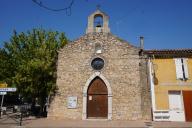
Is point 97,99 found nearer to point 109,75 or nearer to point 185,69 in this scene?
point 109,75

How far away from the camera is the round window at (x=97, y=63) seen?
679 inches

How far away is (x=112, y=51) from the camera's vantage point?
17.4 meters

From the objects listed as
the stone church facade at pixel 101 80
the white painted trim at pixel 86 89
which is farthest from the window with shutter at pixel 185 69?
the white painted trim at pixel 86 89

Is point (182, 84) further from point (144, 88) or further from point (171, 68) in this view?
point (144, 88)

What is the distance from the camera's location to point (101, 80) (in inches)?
672

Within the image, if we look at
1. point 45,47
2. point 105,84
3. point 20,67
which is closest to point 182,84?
point 105,84

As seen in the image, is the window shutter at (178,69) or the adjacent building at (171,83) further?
the window shutter at (178,69)

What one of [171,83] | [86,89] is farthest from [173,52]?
[86,89]

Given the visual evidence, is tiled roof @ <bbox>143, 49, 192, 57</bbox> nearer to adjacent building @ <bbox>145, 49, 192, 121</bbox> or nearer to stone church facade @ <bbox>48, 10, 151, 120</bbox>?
adjacent building @ <bbox>145, 49, 192, 121</bbox>

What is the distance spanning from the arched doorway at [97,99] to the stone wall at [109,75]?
62 centimetres

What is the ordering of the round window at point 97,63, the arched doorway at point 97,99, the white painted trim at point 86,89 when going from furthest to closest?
the round window at point 97,63
the arched doorway at point 97,99
the white painted trim at point 86,89

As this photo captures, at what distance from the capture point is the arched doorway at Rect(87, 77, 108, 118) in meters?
→ 16.5

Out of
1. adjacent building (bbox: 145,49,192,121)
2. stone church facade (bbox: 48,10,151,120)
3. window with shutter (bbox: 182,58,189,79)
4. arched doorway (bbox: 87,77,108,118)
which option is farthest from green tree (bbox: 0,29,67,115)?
window with shutter (bbox: 182,58,189,79)

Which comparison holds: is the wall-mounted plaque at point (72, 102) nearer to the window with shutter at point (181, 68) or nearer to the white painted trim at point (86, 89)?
the white painted trim at point (86, 89)
